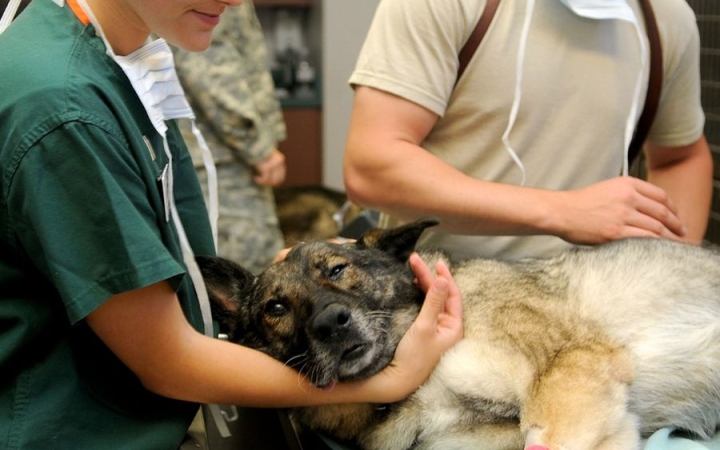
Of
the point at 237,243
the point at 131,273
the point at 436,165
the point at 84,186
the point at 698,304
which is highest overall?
the point at 84,186

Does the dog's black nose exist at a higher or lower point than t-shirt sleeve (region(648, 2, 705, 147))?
lower

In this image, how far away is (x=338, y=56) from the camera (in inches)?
202

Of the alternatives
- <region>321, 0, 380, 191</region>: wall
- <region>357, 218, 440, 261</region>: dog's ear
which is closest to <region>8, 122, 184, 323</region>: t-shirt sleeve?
<region>357, 218, 440, 261</region>: dog's ear

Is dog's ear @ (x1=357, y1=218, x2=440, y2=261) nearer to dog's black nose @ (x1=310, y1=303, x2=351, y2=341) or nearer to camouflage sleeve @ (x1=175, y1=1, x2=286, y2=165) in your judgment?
dog's black nose @ (x1=310, y1=303, x2=351, y2=341)

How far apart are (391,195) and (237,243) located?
187 centimetres

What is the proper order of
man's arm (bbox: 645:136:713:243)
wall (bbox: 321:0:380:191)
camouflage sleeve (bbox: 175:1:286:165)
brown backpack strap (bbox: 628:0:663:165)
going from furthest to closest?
1. wall (bbox: 321:0:380:191)
2. camouflage sleeve (bbox: 175:1:286:165)
3. man's arm (bbox: 645:136:713:243)
4. brown backpack strap (bbox: 628:0:663:165)

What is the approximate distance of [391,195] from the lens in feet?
5.84

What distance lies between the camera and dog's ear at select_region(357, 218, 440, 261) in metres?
1.66

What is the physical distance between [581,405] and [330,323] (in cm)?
47

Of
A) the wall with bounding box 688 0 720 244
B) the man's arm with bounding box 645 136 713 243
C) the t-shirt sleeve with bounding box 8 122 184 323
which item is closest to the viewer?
the t-shirt sleeve with bounding box 8 122 184 323

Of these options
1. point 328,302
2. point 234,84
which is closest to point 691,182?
point 328,302

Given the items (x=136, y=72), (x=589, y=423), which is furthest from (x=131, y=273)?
(x=589, y=423)

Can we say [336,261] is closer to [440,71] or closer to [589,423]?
[440,71]

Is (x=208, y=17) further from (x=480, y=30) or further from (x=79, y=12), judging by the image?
(x=480, y=30)
